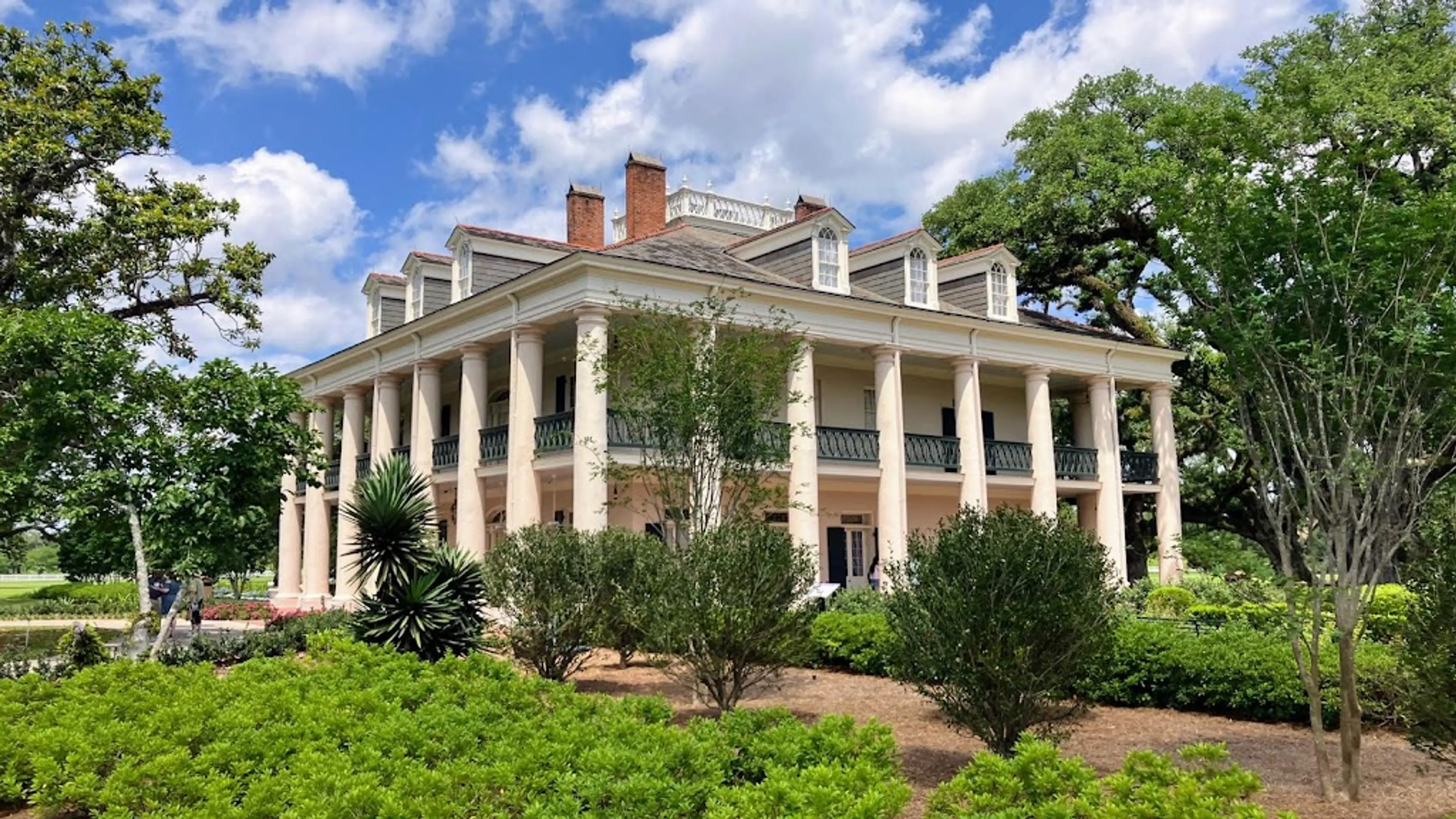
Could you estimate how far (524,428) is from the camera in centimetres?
2103

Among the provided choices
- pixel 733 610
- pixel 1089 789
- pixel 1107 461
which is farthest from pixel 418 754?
pixel 1107 461

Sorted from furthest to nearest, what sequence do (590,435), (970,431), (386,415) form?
(386,415) → (970,431) → (590,435)

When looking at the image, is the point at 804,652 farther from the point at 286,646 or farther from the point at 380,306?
the point at 380,306

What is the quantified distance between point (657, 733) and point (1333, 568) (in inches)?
203

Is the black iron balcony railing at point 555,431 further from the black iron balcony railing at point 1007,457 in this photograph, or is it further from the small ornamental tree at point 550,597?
the black iron balcony railing at point 1007,457

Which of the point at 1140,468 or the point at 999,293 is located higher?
the point at 999,293

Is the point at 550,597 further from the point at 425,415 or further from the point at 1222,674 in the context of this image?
the point at 425,415

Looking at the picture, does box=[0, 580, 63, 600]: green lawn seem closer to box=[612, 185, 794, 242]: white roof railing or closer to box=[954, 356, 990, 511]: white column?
box=[612, 185, 794, 242]: white roof railing

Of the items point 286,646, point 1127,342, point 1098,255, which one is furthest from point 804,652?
point 1098,255

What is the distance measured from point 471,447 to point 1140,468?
18.1 metres

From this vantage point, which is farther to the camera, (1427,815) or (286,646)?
(286,646)

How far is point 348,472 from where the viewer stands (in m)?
28.0

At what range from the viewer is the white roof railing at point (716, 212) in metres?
33.2

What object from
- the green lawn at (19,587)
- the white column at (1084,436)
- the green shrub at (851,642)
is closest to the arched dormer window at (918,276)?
the white column at (1084,436)
